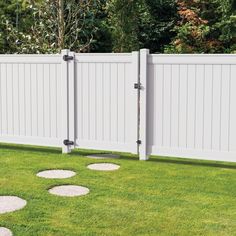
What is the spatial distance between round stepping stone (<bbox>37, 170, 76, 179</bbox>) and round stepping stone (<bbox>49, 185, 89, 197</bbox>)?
17.9 inches

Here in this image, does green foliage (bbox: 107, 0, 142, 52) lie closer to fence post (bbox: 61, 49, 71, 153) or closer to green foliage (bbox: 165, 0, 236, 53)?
green foliage (bbox: 165, 0, 236, 53)

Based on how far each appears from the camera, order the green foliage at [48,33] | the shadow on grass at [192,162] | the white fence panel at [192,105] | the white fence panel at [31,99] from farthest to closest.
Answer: the green foliage at [48,33], the white fence panel at [31,99], the shadow on grass at [192,162], the white fence panel at [192,105]

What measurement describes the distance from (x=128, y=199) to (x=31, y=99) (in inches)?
122

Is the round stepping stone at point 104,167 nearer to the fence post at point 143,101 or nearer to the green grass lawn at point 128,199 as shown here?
the green grass lawn at point 128,199

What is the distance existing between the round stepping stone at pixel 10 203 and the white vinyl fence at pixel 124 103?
2.33m

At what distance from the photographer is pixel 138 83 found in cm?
659

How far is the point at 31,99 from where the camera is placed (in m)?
7.38

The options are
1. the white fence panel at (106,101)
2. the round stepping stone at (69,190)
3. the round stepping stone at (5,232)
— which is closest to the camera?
the round stepping stone at (5,232)

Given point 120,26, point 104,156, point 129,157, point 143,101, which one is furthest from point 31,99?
point 120,26

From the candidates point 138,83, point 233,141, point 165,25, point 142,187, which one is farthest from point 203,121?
point 165,25

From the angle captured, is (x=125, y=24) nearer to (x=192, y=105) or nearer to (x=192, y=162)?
(x=192, y=162)

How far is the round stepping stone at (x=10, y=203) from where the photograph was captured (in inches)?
176

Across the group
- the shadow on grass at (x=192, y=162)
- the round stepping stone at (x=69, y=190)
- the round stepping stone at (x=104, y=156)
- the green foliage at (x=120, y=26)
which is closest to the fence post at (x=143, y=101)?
the shadow on grass at (x=192, y=162)

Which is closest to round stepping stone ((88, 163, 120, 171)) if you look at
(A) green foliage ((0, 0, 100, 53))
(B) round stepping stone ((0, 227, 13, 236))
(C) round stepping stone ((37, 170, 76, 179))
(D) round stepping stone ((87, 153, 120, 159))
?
(C) round stepping stone ((37, 170, 76, 179))
